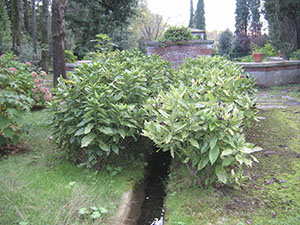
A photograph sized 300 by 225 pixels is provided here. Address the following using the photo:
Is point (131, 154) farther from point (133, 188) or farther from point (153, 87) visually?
point (153, 87)

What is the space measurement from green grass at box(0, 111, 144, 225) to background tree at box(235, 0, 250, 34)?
2699cm

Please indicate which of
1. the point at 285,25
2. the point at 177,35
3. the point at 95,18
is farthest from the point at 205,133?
the point at 95,18

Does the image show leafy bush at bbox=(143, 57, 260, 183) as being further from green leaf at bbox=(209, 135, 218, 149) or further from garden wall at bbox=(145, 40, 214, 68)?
garden wall at bbox=(145, 40, 214, 68)

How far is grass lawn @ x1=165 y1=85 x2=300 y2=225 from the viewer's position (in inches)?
90.5

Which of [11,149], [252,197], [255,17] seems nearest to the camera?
[252,197]

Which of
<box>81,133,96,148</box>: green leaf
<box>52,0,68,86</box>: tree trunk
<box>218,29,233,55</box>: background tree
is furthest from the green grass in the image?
<box>218,29,233,55</box>: background tree

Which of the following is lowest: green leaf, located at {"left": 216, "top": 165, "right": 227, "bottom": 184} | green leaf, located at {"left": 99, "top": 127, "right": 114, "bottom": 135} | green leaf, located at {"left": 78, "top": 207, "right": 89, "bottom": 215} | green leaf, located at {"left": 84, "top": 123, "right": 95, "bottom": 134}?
green leaf, located at {"left": 78, "top": 207, "right": 89, "bottom": 215}

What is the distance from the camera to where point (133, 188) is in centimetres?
299

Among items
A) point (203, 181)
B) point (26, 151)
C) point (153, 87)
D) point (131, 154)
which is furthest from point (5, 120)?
point (203, 181)

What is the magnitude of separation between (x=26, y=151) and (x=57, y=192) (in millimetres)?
1464

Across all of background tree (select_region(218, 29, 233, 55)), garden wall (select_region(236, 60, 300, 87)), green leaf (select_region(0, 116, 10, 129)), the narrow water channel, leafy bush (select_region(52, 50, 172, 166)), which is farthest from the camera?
background tree (select_region(218, 29, 233, 55))

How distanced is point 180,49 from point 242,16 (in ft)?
68.6

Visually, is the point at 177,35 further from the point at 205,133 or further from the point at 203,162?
the point at 203,162

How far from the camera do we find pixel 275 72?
869 cm
